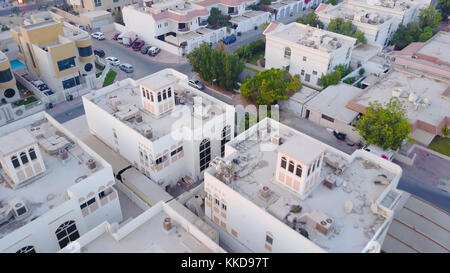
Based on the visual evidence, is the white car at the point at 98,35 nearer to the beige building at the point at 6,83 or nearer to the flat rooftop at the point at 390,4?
the beige building at the point at 6,83

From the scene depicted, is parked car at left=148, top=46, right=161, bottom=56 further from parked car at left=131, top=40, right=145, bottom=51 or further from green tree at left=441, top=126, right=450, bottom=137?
green tree at left=441, top=126, right=450, bottom=137

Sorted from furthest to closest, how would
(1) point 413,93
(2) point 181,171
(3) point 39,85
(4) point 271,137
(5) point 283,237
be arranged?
(3) point 39,85, (1) point 413,93, (2) point 181,171, (4) point 271,137, (5) point 283,237

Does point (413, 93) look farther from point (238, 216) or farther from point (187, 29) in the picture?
point (187, 29)

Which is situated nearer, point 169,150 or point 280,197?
point 280,197

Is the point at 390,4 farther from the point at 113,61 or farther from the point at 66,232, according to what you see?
the point at 66,232

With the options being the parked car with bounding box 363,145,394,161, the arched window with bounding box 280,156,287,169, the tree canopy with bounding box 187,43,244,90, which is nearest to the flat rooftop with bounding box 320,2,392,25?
the tree canopy with bounding box 187,43,244,90

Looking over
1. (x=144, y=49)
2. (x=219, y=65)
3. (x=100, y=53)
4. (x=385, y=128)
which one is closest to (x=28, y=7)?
(x=100, y=53)
